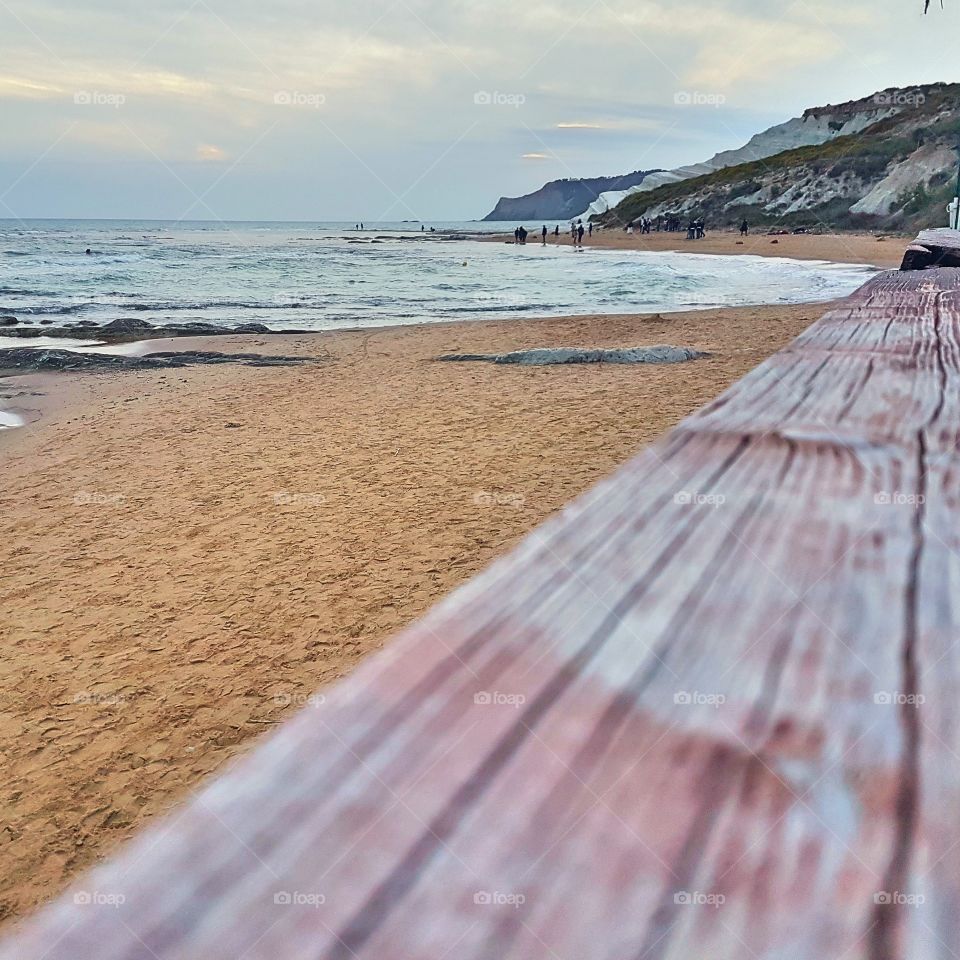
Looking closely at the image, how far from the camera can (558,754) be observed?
403 millimetres

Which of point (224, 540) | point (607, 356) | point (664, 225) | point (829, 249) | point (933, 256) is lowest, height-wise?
point (224, 540)

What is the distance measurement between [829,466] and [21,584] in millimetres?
4286

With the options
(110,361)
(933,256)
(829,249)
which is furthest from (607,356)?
(829,249)

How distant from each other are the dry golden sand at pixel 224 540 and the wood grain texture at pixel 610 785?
2.26 metres

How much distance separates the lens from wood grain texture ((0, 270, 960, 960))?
314 mm

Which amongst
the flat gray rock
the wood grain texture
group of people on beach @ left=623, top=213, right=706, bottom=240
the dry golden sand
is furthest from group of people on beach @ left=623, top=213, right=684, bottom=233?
the wood grain texture

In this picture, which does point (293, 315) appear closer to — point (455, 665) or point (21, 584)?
point (21, 584)

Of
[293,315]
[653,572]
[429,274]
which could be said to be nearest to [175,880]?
[653,572]

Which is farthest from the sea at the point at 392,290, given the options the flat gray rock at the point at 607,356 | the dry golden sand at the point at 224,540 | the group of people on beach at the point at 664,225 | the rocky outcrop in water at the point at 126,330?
the group of people on beach at the point at 664,225

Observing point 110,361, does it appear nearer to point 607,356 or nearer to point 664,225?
point 607,356

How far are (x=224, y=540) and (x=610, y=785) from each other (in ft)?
14.4

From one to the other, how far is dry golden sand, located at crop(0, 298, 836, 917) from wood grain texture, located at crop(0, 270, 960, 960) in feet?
7.40

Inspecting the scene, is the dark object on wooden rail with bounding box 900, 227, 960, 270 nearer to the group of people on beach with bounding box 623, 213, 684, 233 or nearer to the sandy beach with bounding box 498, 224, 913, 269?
the sandy beach with bounding box 498, 224, 913, 269

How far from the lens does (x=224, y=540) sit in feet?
14.7
